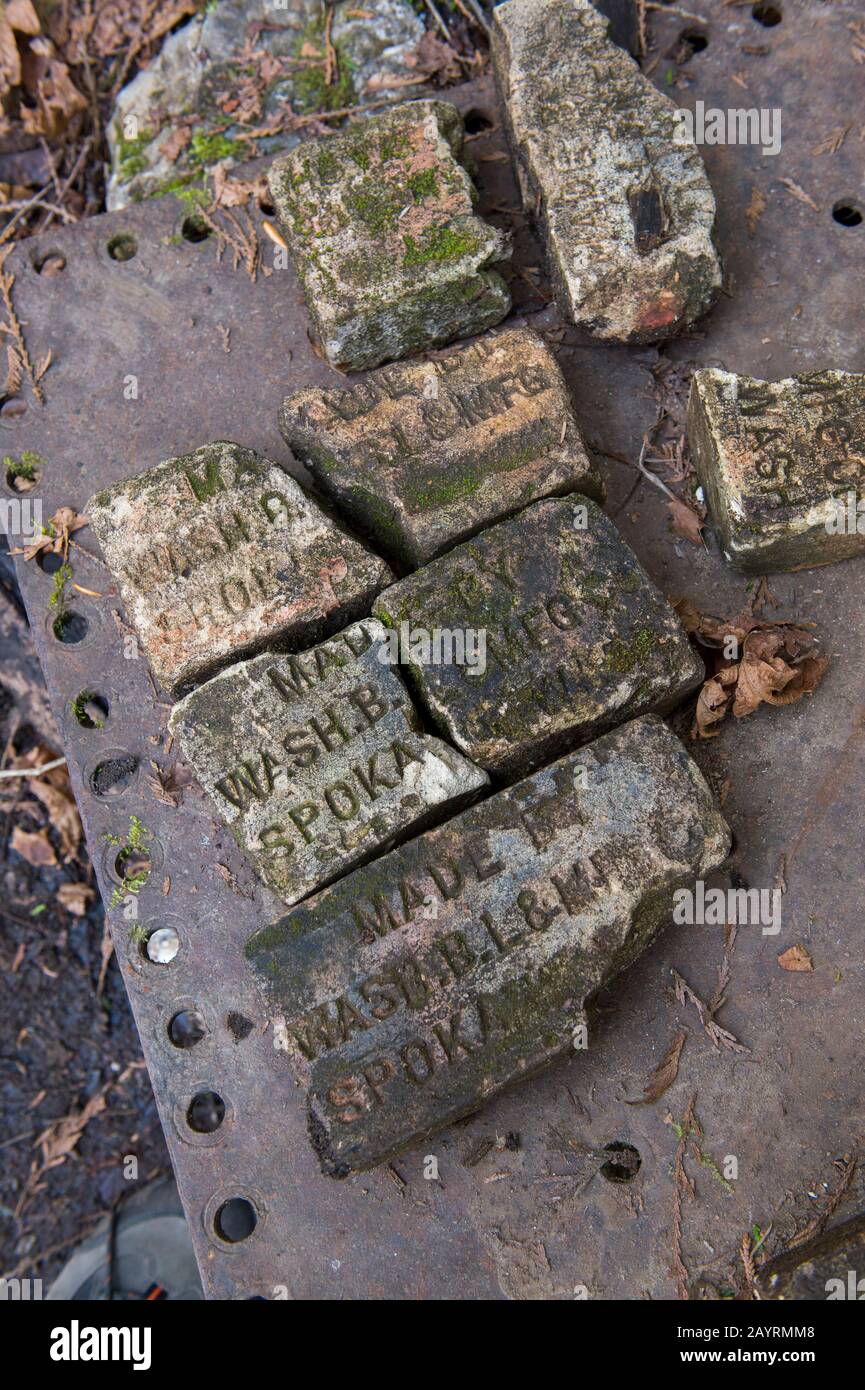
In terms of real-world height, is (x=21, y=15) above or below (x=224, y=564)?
above

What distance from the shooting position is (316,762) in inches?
115

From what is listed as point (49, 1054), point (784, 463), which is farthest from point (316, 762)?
point (49, 1054)

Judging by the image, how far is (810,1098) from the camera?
285cm

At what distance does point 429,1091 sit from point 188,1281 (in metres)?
1.90

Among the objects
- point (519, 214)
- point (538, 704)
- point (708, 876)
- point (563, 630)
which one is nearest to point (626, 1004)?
point (708, 876)

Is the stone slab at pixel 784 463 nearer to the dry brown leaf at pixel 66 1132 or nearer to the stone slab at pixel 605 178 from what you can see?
the stone slab at pixel 605 178

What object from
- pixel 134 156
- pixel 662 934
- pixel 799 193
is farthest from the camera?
pixel 134 156

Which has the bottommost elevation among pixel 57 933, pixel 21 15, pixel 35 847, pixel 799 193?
pixel 57 933

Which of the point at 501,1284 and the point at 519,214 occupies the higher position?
the point at 519,214

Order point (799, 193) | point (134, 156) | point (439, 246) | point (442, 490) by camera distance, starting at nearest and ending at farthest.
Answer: point (442, 490)
point (439, 246)
point (799, 193)
point (134, 156)

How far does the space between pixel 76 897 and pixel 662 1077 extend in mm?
2520

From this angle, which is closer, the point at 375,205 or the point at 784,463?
the point at 784,463

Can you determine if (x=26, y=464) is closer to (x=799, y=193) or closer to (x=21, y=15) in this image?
(x=21, y=15)
